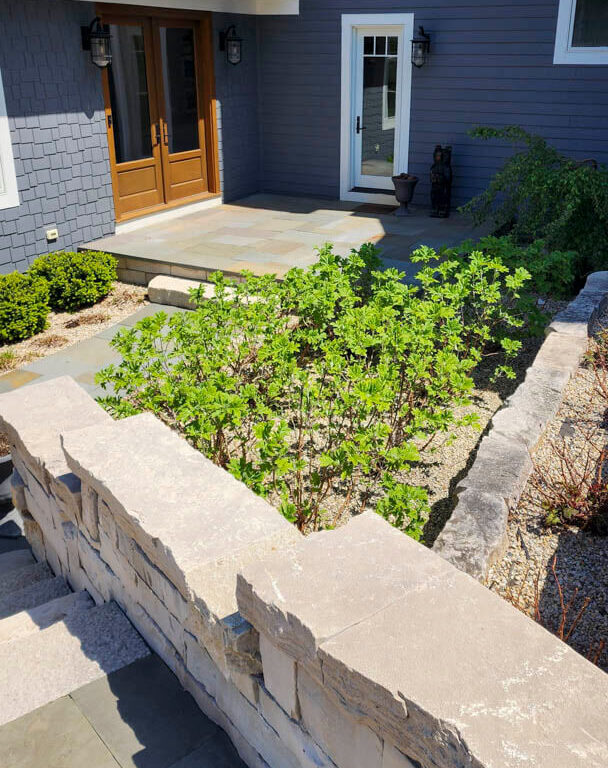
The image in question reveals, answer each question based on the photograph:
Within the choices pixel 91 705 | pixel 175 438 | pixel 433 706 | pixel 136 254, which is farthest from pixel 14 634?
pixel 136 254

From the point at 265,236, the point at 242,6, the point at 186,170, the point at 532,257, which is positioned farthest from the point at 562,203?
the point at 242,6

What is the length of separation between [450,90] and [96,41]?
4.28 metres

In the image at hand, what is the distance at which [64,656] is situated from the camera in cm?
232

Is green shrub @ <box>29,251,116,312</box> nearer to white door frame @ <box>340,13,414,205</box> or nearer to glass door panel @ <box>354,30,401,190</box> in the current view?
white door frame @ <box>340,13,414,205</box>

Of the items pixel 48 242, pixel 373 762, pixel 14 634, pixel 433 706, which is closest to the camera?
pixel 433 706

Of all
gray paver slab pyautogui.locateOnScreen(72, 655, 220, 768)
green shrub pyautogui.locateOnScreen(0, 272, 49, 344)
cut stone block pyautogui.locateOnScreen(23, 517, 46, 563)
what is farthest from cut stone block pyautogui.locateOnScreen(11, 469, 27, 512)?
green shrub pyautogui.locateOnScreen(0, 272, 49, 344)

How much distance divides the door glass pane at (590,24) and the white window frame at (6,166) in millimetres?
6201

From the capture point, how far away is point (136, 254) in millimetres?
7652

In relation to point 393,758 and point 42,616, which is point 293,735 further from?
point 42,616

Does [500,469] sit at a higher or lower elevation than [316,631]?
lower

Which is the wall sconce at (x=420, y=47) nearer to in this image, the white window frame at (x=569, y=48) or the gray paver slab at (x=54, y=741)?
the white window frame at (x=569, y=48)

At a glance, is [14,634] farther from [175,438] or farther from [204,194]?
[204,194]

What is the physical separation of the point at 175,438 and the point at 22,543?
2.42 meters

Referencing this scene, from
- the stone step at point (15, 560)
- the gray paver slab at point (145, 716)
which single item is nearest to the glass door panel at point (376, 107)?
the stone step at point (15, 560)
